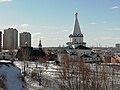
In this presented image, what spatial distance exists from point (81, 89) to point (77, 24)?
142 feet

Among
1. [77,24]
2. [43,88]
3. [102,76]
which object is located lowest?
[43,88]

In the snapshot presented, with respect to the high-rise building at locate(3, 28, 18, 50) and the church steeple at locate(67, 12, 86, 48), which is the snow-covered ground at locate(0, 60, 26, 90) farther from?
the high-rise building at locate(3, 28, 18, 50)

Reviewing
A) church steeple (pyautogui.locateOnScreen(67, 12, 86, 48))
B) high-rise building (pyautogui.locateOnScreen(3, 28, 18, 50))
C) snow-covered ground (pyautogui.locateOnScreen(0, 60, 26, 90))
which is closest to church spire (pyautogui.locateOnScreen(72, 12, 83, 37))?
church steeple (pyautogui.locateOnScreen(67, 12, 86, 48))

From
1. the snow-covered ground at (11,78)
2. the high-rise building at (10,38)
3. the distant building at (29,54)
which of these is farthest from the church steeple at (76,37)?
the high-rise building at (10,38)

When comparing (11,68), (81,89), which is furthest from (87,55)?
(81,89)

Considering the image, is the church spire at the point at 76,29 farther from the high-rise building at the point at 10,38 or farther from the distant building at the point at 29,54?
the high-rise building at the point at 10,38

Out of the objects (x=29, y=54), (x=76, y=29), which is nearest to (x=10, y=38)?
(x=76, y=29)

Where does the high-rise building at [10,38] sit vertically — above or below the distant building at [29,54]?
above

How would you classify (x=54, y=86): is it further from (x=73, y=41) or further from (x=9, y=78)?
(x=73, y=41)

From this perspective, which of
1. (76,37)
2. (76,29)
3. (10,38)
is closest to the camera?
(76,37)

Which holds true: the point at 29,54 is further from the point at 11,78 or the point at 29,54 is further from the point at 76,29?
the point at 11,78

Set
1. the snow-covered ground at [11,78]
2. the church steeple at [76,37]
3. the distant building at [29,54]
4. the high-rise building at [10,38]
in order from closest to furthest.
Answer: the snow-covered ground at [11,78] < the distant building at [29,54] < the church steeple at [76,37] < the high-rise building at [10,38]

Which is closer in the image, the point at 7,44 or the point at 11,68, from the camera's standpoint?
the point at 11,68

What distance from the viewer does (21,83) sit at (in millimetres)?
22094
